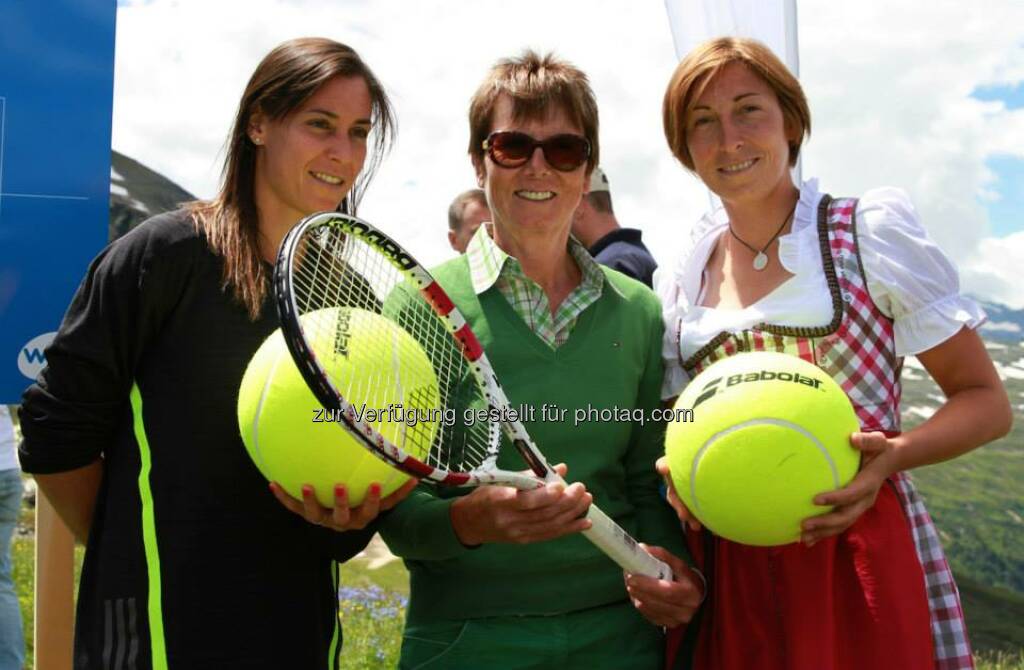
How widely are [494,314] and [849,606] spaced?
4.01ft

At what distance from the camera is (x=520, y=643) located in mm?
2424

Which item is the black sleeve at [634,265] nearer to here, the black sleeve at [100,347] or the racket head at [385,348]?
the racket head at [385,348]

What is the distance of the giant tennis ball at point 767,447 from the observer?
224 centimetres

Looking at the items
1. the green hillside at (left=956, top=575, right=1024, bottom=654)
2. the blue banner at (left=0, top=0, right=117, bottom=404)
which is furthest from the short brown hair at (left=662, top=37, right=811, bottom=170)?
the green hillside at (left=956, top=575, right=1024, bottom=654)

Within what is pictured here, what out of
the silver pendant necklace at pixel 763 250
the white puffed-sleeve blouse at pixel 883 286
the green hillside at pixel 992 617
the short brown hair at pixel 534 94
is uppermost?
the short brown hair at pixel 534 94

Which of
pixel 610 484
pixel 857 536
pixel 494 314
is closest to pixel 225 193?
pixel 494 314

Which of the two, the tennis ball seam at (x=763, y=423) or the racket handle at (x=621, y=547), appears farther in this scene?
the racket handle at (x=621, y=547)

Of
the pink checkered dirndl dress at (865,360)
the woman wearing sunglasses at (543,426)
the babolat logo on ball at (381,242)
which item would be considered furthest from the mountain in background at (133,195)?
the pink checkered dirndl dress at (865,360)

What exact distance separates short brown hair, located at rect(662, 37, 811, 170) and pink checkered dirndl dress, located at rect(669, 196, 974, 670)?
0.50 m

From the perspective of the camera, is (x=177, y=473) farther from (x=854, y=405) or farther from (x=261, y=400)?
(x=854, y=405)

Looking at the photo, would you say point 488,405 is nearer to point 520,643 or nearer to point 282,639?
point 520,643

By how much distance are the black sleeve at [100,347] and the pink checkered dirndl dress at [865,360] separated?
60.2 inches

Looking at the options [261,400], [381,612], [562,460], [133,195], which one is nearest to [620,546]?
[562,460]

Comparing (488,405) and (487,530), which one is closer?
(487,530)
